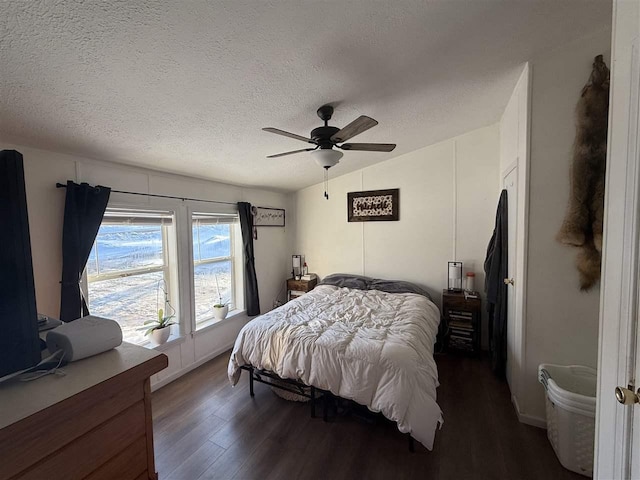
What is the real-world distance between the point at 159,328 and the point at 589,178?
3667mm

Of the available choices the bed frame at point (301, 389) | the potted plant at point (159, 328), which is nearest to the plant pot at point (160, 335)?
the potted plant at point (159, 328)

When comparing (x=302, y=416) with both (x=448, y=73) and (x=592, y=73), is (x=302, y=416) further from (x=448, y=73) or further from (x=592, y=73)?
(x=592, y=73)

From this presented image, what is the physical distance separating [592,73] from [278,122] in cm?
212

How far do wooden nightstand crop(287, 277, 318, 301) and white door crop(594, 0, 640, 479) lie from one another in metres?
3.64

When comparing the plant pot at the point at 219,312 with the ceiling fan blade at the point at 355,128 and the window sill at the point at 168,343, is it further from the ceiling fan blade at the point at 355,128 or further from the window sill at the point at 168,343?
the ceiling fan blade at the point at 355,128

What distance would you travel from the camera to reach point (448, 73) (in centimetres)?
192

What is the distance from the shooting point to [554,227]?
1.92 metres

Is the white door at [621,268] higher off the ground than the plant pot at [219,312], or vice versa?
the white door at [621,268]

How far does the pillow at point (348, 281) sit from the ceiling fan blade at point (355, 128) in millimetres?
2246

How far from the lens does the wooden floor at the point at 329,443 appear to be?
1.71 metres

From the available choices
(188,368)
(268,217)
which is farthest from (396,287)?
(188,368)

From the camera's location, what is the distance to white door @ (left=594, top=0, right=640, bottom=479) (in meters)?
0.77

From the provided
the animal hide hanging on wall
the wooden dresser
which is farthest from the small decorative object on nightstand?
the wooden dresser

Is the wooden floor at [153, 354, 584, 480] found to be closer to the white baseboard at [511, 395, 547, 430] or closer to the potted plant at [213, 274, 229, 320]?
the white baseboard at [511, 395, 547, 430]
